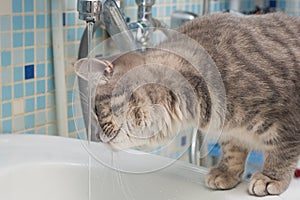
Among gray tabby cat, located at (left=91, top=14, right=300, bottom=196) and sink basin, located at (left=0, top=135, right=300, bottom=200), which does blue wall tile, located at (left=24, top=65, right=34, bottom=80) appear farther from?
gray tabby cat, located at (left=91, top=14, right=300, bottom=196)

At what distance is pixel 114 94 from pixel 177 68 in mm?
118

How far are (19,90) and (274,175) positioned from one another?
19.9 inches

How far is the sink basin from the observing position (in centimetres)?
101

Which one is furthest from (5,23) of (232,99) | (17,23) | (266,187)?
(266,187)

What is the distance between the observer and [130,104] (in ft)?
2.93

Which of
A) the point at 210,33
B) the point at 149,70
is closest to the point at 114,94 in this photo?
the point at 149,70

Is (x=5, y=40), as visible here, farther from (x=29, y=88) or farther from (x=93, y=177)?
(x=93, y=177)

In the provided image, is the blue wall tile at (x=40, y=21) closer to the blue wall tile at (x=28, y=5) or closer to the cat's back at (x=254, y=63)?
the blue wall tile at (x=28, y=5)

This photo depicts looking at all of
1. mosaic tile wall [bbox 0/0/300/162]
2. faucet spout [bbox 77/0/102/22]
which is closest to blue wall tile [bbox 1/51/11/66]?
mosaic tile wall [bbox 0/0/300/162]

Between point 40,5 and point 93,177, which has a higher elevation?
point 40,5

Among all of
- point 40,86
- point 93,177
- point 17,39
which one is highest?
point 17,39

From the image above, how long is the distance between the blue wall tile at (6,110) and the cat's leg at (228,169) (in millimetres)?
A: 400

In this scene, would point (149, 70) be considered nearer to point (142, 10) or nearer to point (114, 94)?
point (114, 94)

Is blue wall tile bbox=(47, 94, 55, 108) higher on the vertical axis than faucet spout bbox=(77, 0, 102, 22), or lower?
lower
